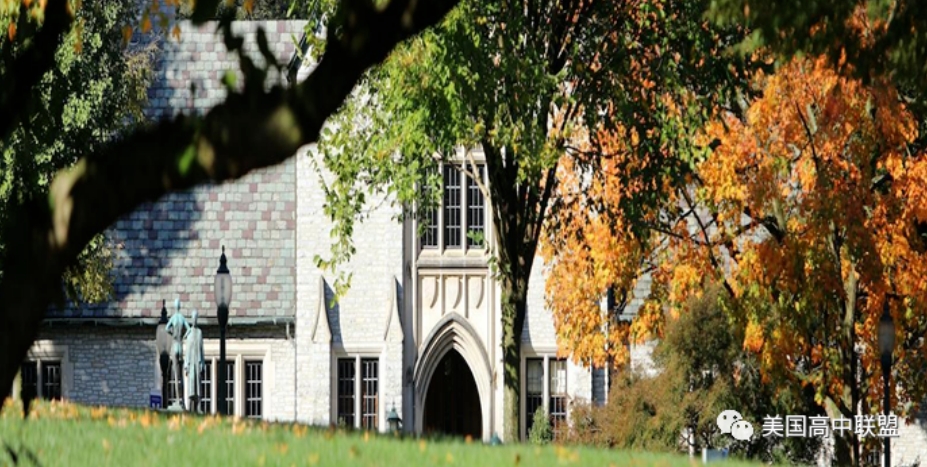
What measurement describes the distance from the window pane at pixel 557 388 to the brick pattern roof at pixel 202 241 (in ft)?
18.1

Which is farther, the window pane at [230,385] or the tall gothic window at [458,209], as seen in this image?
the window pane at [230,385]

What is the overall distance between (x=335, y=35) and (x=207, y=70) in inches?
1386

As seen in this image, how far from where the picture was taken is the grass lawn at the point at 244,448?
417 inches

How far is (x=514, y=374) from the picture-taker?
2188 cm

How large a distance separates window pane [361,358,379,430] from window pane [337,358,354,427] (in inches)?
10.6

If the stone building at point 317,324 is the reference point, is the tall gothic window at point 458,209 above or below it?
above

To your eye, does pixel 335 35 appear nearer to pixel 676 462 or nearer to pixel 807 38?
pixel 676 462

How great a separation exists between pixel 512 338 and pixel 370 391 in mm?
17469

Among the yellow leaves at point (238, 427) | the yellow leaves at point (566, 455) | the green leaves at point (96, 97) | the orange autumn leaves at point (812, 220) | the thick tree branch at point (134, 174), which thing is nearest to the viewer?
the thick tree branch at point (134, 174)

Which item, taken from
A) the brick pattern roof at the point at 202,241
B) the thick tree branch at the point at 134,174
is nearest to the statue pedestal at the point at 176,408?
the brick pattern roof at the point at 202,241

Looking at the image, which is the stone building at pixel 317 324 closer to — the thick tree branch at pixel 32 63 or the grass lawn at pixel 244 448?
the grass lawn at pixel 244 448

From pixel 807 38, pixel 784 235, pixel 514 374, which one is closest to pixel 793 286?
pixel 784 235

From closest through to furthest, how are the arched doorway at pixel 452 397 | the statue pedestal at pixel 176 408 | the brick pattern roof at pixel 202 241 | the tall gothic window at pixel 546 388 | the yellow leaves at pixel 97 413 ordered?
the yellow leaves at pixel 97 413 < the statue pedestal at pixel 176 408 < the tall gothic window at pixel 546 388 < the brick pattern roof at pixel 202 241 < the arched doorway at pixel 452 397

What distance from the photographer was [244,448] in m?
11.0
